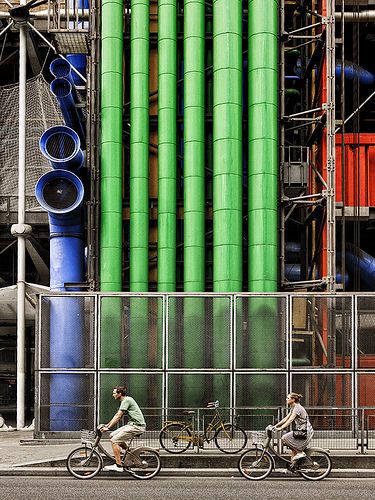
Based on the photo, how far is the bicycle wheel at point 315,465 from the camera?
1716cm

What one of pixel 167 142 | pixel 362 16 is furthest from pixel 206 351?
pixel 362 16

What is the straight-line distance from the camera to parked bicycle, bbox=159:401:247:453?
19.8 metres

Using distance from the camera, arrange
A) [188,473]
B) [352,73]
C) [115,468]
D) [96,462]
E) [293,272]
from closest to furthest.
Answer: [115,468] → [96,462] → [188,473] → [293,272] → [352,73]

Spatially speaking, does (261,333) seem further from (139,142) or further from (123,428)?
(139,142)

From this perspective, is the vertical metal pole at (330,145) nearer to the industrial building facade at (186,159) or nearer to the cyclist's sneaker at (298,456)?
the industrial building facade at (186,159)

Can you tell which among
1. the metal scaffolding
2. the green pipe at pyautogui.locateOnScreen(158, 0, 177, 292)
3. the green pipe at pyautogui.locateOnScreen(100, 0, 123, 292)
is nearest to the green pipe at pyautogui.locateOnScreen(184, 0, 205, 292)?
the green pipe at pyautogui.locateOnScreen(158, 0, 177, 292)

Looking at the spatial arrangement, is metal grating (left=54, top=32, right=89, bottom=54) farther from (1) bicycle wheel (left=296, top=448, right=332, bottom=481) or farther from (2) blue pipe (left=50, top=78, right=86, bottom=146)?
(1) bicycle wheel (left=296, top=448, right=332, bottom=481)

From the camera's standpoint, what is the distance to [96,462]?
56.5ft

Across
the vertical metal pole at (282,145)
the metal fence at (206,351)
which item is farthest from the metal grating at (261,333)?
the vertical metal pole at (282,145)

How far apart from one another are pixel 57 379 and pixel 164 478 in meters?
5.41

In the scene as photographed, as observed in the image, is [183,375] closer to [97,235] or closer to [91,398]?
[91,398]

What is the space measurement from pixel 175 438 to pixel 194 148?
9.53 m

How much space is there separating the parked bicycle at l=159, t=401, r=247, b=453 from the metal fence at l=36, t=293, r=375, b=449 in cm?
142

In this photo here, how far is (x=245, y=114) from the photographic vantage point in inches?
1086
